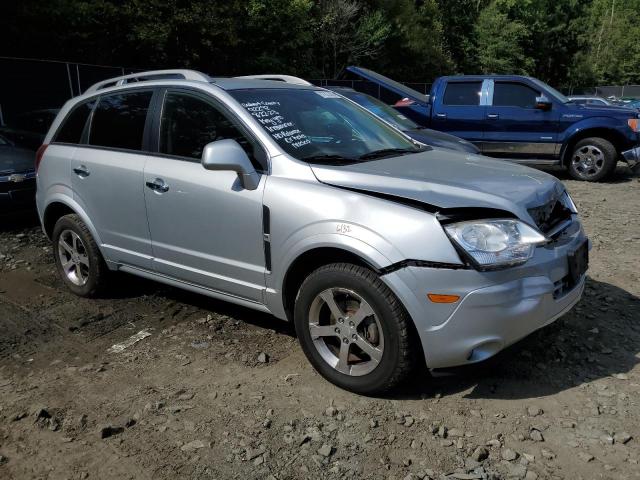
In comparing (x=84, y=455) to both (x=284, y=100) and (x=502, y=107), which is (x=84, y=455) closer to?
(x=284, y=100)

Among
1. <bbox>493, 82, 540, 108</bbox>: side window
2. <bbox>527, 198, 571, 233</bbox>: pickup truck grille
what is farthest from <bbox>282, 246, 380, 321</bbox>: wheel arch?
<bbox>493, 82, 540, 108</bbox>: side window

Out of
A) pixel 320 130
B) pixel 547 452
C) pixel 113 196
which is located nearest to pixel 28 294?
pixel 113 196

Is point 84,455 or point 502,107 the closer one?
point 84,455

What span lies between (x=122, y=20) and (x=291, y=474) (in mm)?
18389

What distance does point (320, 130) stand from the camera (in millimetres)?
3758

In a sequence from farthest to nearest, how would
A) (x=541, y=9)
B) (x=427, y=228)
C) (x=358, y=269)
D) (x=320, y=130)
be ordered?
(x=541, y=9)
(x=320, y=130)
(x=358, y=269)
(x=427, y=228)

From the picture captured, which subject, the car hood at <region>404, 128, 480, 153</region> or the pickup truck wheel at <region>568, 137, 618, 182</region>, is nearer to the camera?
the car hood at <region>404, 128, 480, 153</region>

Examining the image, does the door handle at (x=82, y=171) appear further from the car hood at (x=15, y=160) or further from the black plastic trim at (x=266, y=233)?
the car hood at (x=15, y=160)

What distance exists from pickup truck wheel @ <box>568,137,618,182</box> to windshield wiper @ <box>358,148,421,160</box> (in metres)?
6.93

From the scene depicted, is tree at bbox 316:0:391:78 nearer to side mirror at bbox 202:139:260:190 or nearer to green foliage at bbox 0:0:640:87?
green foliage at bbox 0:0:640:87

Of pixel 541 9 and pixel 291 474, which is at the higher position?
pixel 541 9

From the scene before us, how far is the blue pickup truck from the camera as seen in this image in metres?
9.62

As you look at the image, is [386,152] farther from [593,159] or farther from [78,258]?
[593,159]

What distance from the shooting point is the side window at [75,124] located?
4.64 meters
